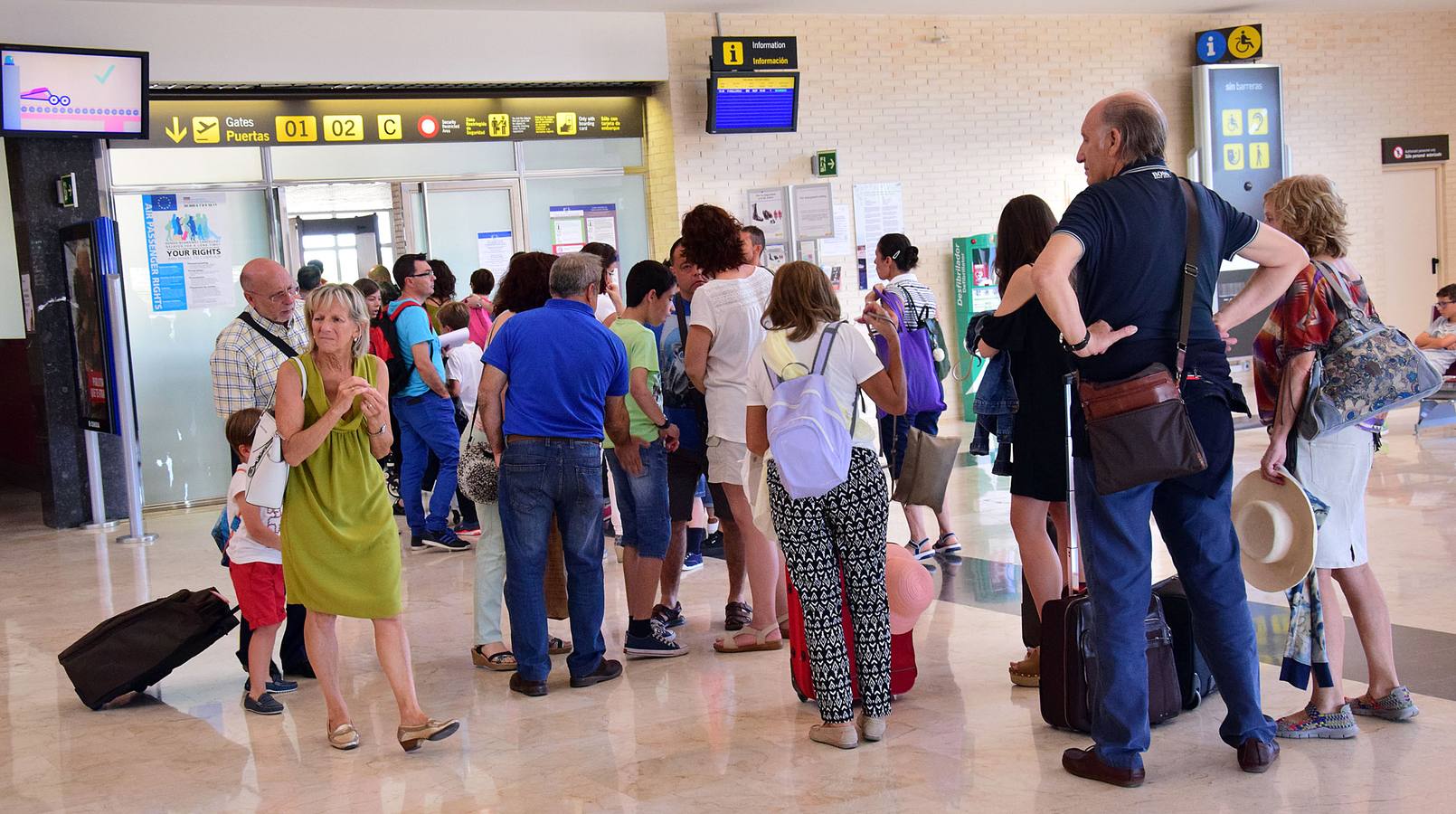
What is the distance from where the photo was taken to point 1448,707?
3969 mm

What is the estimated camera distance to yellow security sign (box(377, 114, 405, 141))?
11.2m

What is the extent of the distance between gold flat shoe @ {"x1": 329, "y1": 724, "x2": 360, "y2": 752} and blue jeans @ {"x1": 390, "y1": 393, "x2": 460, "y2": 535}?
3520 millimetres

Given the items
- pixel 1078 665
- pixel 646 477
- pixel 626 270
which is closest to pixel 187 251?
pixel 626 270

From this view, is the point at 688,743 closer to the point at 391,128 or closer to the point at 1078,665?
the point at 1078,665

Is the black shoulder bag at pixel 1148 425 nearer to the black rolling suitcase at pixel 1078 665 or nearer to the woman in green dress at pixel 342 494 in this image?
the black rolling suitcase at pixel 1078 665

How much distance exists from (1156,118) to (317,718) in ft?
11.2

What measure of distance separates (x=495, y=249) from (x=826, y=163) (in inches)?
127

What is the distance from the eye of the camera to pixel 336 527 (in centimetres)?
412

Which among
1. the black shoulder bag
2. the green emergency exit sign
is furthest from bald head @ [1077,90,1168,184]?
the green emergency exit sign

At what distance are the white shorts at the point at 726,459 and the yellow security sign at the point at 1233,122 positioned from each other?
10684mm

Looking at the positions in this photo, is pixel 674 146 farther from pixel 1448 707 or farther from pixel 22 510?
pixel 1448 707

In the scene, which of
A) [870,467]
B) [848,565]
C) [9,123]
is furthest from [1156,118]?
[9,123]


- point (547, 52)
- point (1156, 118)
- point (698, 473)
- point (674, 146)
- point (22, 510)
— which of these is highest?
point (547, 52)

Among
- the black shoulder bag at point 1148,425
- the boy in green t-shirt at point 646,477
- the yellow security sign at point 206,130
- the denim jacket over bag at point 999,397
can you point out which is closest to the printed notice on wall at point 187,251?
the yellow security sign at point 206,130
